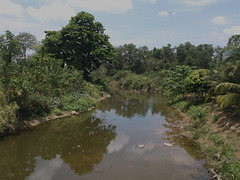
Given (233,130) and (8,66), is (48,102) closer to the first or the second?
(8,66)

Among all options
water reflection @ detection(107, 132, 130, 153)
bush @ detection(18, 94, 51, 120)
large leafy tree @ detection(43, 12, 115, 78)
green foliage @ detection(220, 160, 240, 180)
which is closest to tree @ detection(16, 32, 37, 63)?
large leafy tree @ detection(43, 12, 115, 78)

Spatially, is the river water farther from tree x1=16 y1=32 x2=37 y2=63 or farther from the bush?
tree x1=16 y1=32 x2=37 y2=63

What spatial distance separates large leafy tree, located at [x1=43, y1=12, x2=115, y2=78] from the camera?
2964 centimetres

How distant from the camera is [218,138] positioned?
9.23 m

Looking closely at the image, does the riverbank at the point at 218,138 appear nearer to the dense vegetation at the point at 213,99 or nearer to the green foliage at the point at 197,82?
the dense vegetation at the point at 213,99

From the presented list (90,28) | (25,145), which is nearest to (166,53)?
(90,28)

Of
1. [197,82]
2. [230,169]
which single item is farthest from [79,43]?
[230,169]

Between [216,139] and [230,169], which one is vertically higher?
[216,139]

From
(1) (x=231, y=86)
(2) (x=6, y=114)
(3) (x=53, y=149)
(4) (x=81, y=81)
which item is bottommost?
(3) (x=53, y=149)

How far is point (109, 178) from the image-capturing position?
744 cm

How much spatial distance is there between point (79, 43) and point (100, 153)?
81.0ft

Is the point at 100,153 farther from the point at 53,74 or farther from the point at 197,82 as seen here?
the point at 197,82

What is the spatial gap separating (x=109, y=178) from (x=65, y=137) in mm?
5606

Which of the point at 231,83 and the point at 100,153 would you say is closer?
the point at 231,83
